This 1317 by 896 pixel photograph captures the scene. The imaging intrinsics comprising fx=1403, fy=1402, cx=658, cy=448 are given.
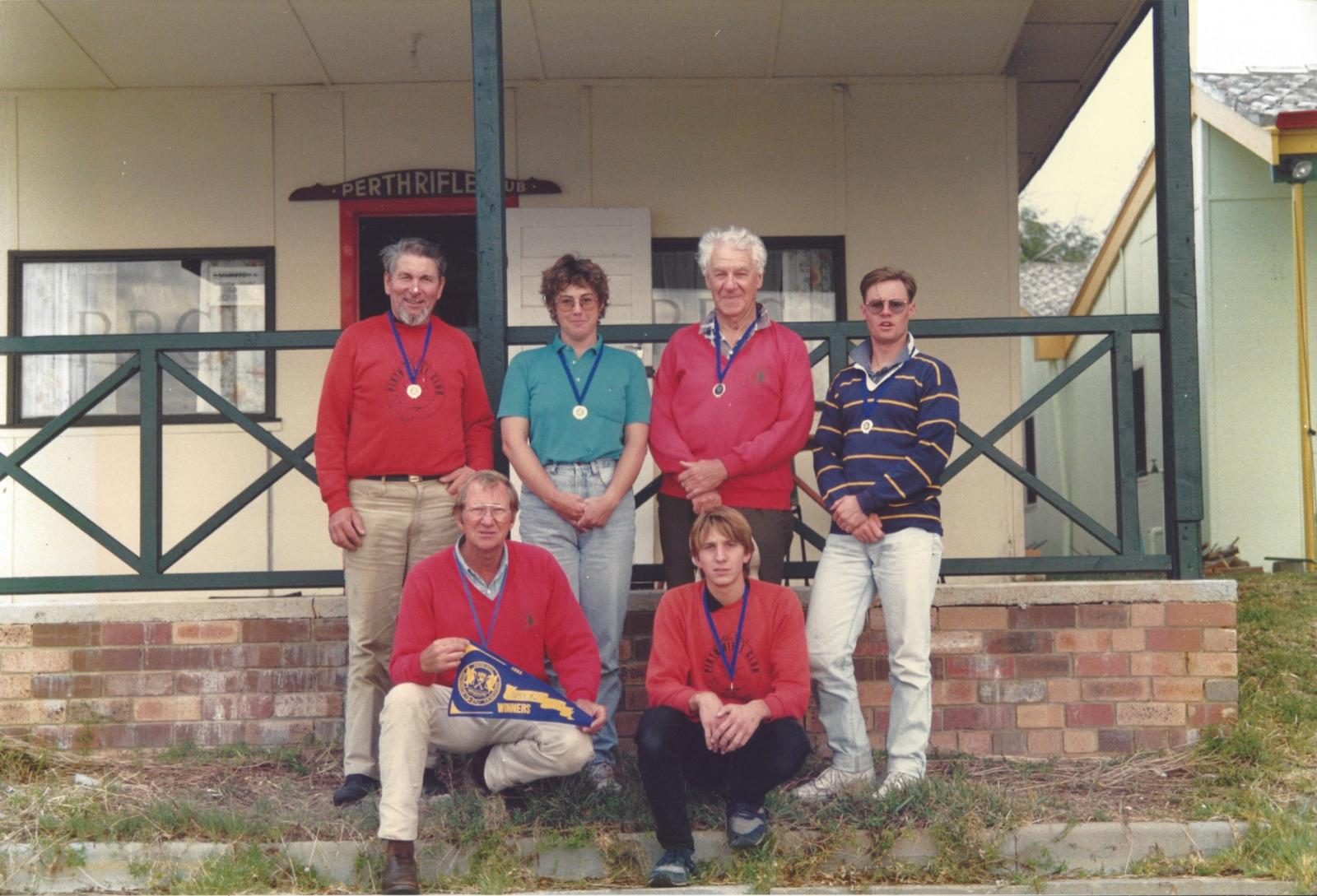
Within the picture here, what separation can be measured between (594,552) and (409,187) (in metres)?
4.02

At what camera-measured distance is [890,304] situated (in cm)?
489

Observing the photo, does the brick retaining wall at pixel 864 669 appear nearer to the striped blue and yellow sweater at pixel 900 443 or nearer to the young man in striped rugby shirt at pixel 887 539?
the young man in striped rugby shirt at pixel 887 539

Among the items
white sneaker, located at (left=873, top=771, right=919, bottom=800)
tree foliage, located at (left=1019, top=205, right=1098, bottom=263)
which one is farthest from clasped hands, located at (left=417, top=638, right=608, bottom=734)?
tree foliage, located at (left=1019, top=205, right=1098, bottom=263)

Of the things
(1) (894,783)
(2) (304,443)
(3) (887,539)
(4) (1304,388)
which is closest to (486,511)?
(3) (887,539)

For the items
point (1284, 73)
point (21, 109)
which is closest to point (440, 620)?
point (21, 109)

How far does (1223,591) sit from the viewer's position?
18.4ft

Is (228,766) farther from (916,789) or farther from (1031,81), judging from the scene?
(1031,81)

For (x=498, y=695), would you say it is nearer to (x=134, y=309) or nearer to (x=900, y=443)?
(x=900, y=443)

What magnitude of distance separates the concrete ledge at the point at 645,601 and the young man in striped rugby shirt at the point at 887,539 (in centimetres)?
77

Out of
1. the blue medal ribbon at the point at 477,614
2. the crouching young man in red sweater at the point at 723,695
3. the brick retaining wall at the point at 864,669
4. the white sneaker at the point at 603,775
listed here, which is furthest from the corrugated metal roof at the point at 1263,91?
the blue medal ribbon at the point at 477,614

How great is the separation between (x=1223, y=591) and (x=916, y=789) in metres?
1.75

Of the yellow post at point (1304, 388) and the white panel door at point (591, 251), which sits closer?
the white panel door at point (591, 251)

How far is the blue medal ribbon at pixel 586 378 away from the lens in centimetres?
508

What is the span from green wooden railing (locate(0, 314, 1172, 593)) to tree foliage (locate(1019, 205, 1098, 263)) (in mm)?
48080
